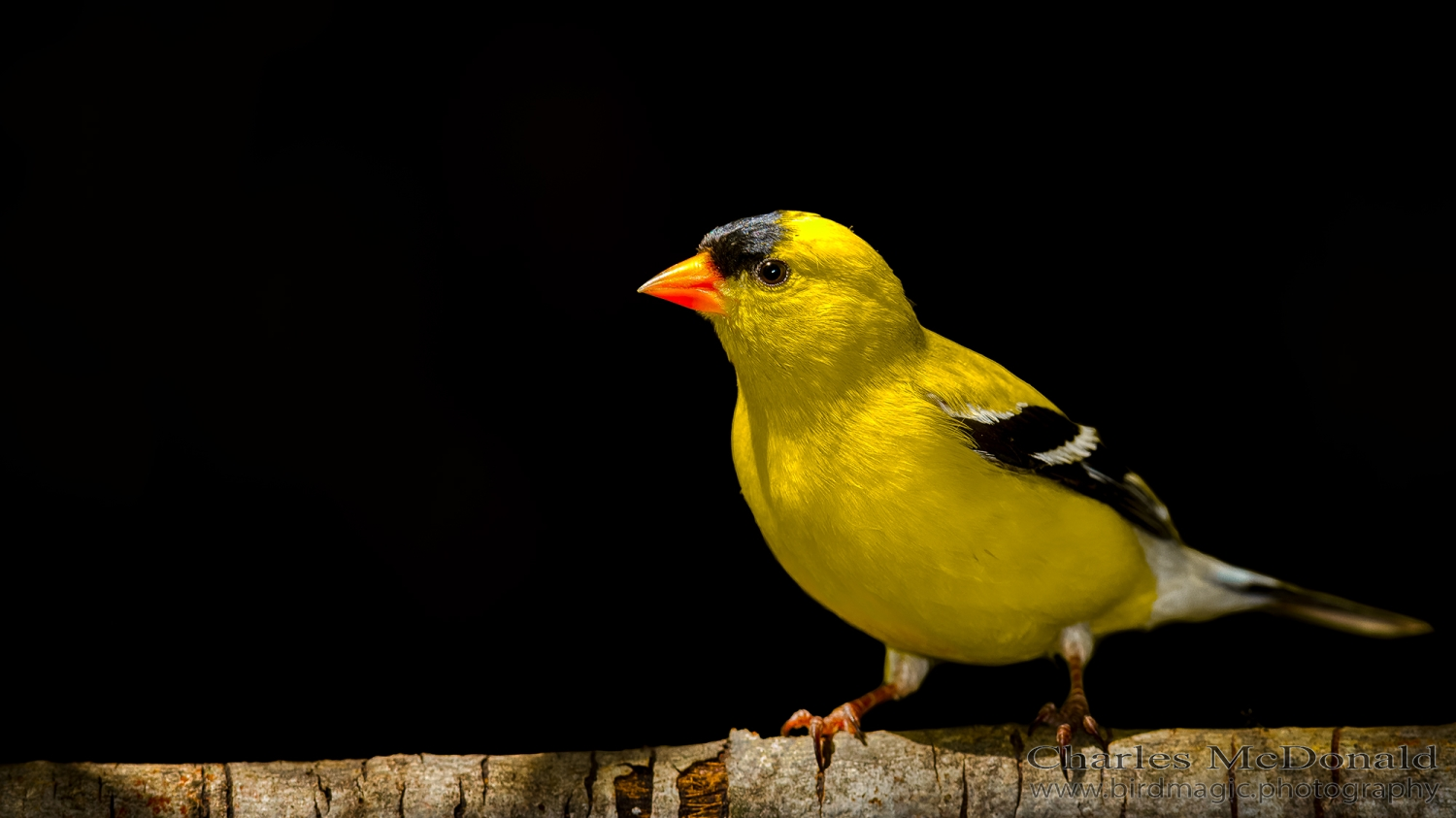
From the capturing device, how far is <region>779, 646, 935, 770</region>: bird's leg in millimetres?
2256

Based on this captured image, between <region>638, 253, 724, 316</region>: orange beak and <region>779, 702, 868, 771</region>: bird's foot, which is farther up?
<region>638, 253, 724, 316</region>: orange beak

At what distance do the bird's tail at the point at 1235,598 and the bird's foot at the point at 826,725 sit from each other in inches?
30.7

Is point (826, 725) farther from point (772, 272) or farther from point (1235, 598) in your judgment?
point (1235, 598)

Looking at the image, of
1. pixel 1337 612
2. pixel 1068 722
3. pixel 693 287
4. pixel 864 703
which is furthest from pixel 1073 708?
pixel 693 287

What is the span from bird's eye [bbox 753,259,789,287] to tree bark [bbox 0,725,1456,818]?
2.85ft

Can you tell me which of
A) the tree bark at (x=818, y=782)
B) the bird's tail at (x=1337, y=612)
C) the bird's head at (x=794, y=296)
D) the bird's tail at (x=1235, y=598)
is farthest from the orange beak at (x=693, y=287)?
the bird's tail at (x=1337, y=612)

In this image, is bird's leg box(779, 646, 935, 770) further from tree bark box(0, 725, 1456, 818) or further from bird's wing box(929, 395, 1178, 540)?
bird's wing box(929, 395, 1178, 540)

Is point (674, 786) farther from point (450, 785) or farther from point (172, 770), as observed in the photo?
point (172, 770)

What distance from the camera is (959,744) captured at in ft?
7.12

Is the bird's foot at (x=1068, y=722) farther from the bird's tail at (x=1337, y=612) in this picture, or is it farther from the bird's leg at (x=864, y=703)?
the bird's tail at (x=1337, y=612)

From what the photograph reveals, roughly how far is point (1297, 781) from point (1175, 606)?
0.58 meters

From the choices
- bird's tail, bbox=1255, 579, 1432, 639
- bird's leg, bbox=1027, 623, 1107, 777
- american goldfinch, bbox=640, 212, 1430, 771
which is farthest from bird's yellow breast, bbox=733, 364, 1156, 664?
bird's tail, bbox=1255, 579, 1432, 639

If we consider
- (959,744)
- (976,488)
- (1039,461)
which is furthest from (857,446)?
(959,744)

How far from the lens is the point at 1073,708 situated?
230 centimetres
